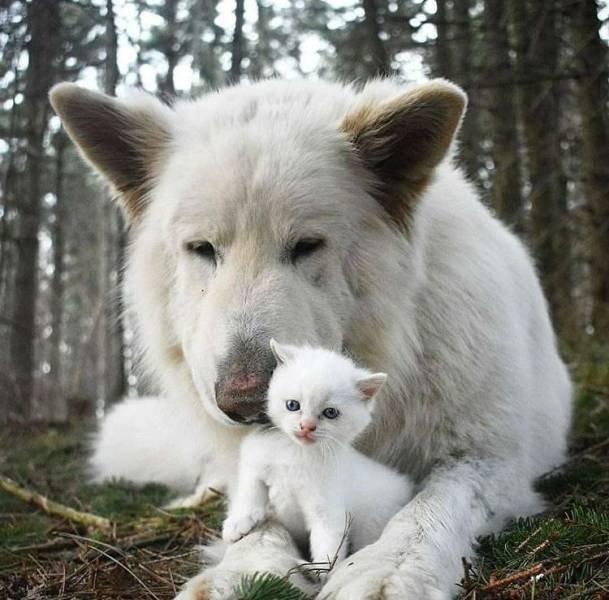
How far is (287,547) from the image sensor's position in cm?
255

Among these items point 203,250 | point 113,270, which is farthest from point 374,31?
point 113,270

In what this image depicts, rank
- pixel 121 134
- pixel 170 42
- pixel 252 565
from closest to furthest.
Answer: pixel 252 565, pixel 121 134, pixel 170 42

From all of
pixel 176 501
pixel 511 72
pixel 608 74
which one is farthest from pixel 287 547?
pixel 511 72

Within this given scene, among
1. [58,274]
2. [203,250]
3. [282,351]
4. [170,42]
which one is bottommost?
[58,274]

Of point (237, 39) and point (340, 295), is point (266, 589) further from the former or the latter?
point (237, 39)

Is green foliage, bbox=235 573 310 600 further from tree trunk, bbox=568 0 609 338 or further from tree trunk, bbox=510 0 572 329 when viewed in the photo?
Result: tree trunk, bbox=510 0 572 329

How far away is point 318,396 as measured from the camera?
2.35 metres

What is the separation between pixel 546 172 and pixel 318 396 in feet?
25.9

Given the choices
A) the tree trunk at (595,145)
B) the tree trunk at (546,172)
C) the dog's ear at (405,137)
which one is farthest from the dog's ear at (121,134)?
the tree trunk at (546,172)

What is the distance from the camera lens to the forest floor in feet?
7.57

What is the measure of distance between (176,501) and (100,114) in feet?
7.87

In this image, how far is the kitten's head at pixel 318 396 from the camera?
235 cm

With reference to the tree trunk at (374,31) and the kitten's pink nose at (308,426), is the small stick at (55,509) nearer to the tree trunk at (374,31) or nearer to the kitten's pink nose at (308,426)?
the kitten's pink nose at (308,426)

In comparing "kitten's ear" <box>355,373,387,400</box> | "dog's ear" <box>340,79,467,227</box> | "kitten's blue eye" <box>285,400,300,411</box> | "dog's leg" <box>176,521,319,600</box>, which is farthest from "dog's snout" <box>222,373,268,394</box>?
"dog's ear" <box>340,79,467,227</box>
